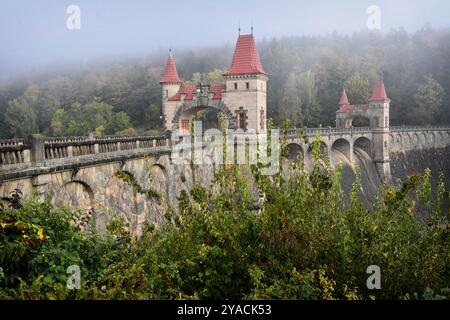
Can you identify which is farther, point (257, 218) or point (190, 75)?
point (190, 75)

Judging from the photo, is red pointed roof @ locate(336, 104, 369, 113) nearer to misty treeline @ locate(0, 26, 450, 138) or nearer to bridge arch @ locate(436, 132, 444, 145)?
misty treeline @ locate(0, 26, 450, 138)

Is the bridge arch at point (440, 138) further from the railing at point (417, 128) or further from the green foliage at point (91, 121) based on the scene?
the green foliage at point (91, 121)

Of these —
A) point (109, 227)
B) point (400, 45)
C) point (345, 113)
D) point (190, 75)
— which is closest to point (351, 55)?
point (400, 45)

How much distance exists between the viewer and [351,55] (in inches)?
3297

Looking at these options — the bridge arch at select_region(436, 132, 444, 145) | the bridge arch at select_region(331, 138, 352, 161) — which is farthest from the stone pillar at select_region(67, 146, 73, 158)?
the bridge arch at select_region(436, 132, 444, 145)

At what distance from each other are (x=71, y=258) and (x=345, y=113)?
4629cm

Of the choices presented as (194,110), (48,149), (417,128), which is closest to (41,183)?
(48,149)

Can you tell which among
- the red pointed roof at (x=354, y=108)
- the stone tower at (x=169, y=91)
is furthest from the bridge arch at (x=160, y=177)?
the red pointed roof at (x=354, y=108)

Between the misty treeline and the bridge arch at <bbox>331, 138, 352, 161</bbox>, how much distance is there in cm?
1666

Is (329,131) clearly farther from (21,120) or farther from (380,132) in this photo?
(21,120)

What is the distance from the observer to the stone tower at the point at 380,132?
149 feet

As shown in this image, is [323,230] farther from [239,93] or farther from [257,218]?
[239,93]
